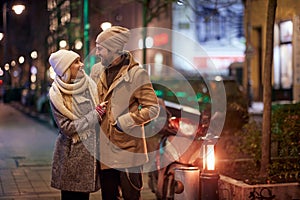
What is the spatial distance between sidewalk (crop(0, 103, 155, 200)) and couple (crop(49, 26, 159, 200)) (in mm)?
3216

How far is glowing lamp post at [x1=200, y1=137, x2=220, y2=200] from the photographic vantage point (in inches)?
271

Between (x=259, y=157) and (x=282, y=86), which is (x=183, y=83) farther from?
(x=282, y=86)

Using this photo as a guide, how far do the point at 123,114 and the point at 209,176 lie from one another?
1795mm

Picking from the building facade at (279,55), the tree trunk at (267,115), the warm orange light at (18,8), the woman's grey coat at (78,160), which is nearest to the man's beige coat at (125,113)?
the woman's grey coat at (78,160)

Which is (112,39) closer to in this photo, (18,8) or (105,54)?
(105,54)

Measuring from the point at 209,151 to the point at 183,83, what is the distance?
1181 cm

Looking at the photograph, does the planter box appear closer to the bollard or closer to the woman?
the bollard

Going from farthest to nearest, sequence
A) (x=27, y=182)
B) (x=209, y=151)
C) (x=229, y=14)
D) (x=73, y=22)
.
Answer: (x=229, y=14), (x=73, y=22), (x=27, y=182), (x=209, y=151)

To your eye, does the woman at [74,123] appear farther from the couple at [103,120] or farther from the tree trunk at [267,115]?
the tree trunk at [267,115]

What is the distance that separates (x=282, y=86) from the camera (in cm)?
3097

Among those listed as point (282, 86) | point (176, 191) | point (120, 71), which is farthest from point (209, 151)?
point (282, 86)

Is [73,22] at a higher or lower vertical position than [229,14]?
lower

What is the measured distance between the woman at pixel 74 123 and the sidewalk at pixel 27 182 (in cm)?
327

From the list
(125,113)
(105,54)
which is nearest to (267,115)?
(125,113)
